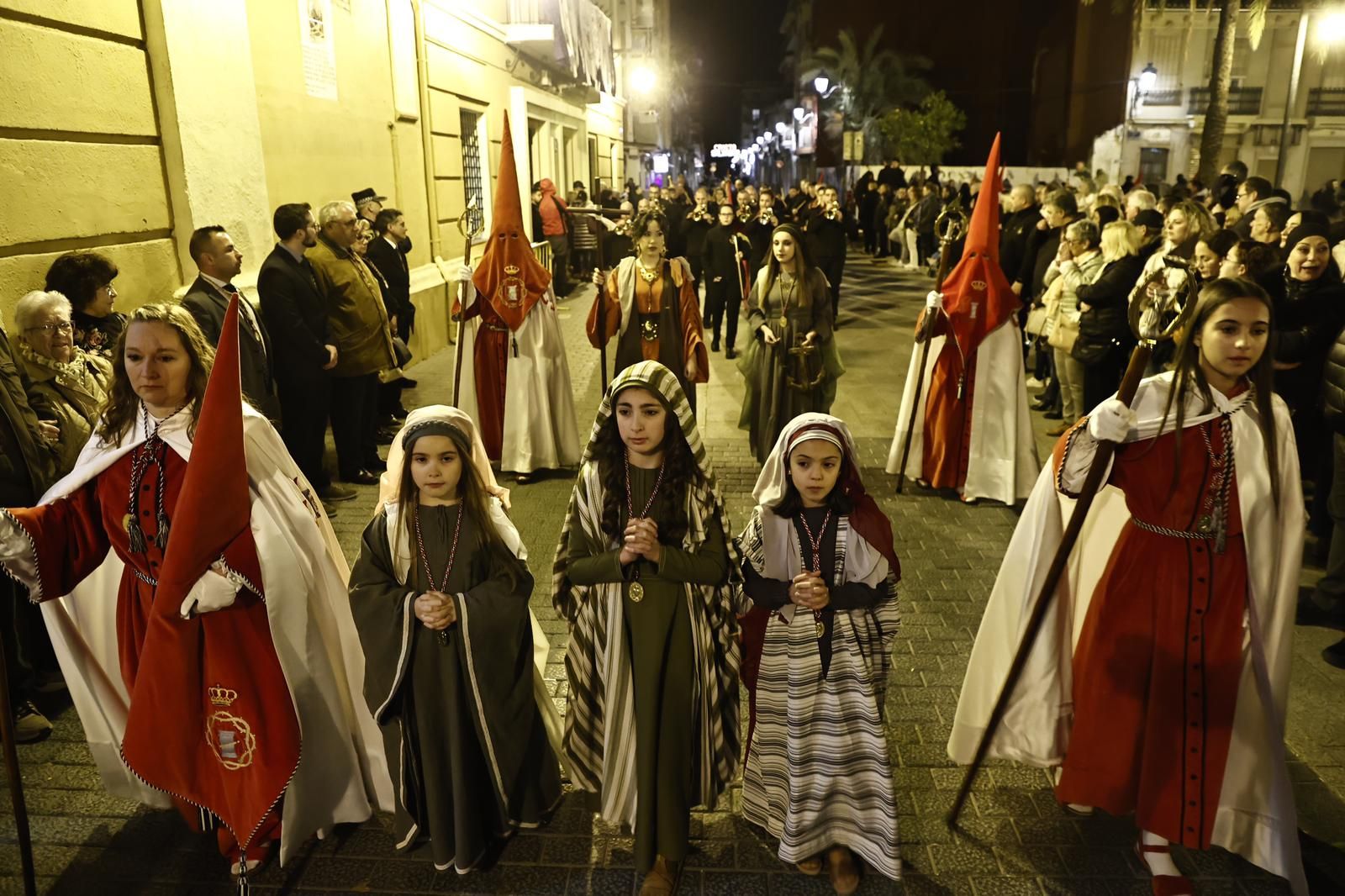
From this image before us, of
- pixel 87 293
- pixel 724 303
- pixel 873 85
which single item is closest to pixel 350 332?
pixel 87 293

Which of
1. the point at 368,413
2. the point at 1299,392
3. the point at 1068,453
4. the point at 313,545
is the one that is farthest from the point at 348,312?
the point at 1299,392

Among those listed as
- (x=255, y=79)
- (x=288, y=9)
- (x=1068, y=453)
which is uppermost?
(x=288, y=9)

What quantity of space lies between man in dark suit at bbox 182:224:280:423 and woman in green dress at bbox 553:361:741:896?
3.27 meters

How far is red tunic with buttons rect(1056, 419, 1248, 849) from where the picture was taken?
292cm

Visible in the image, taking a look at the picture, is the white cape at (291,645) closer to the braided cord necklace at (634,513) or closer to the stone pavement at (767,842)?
the stone pavement at (767,842)

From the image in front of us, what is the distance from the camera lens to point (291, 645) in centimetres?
296

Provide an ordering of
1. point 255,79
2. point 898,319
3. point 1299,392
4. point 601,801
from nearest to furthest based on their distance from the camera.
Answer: point 601,801 < point 1299,392 < point 255,79 < point 898,319

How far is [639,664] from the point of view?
288cm

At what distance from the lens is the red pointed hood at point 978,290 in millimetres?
6230

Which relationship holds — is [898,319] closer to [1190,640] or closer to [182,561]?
[1190,640]

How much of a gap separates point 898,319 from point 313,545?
12.7 meters

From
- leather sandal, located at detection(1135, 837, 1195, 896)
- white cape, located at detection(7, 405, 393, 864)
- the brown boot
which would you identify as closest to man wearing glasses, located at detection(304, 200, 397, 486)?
white cape, located at detection(7, 405, 393, 864)

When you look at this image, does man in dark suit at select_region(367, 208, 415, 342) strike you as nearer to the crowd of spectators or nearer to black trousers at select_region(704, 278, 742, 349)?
the crowd of spectators

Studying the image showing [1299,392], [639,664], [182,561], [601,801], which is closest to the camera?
[182,561]
